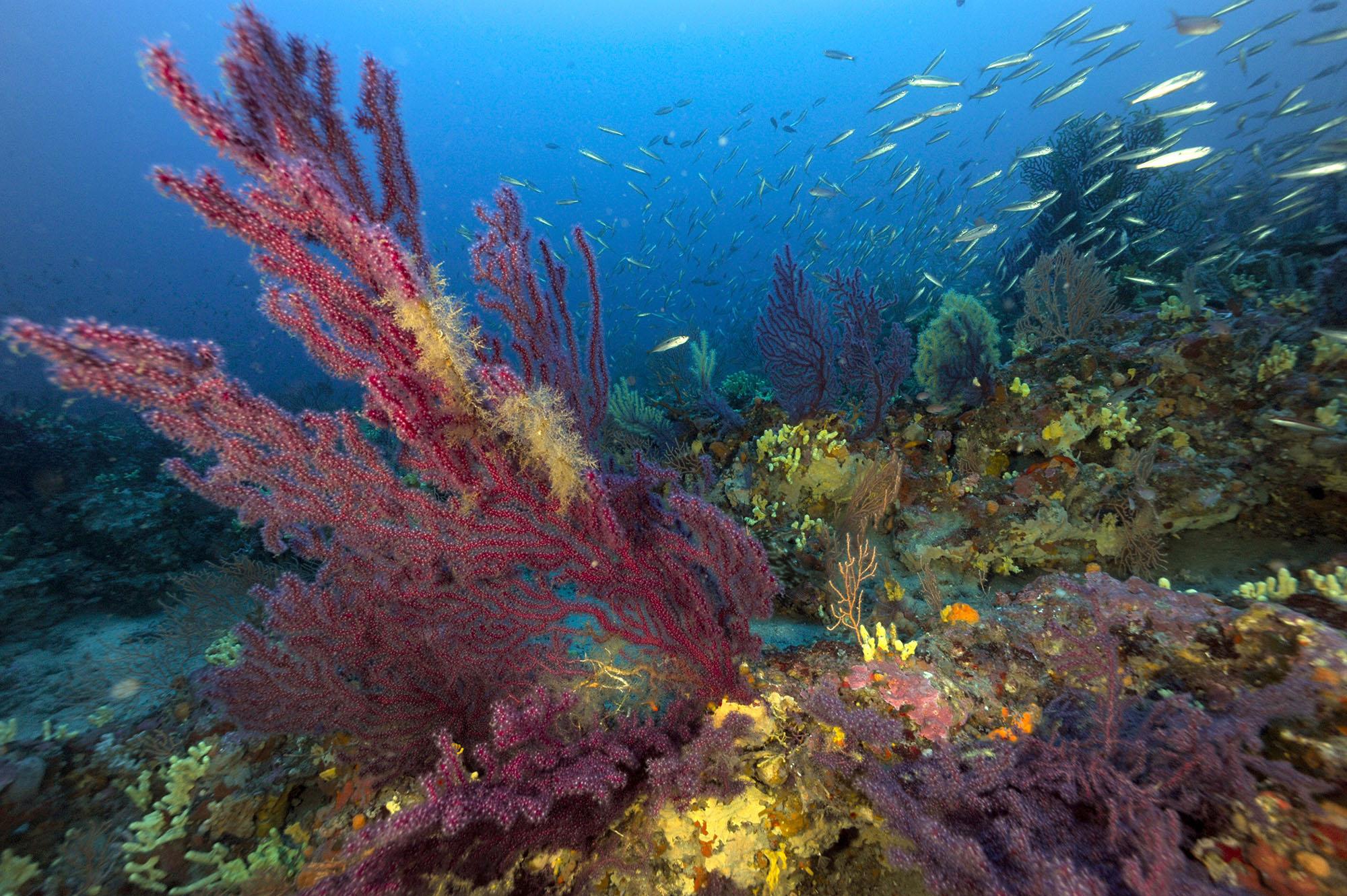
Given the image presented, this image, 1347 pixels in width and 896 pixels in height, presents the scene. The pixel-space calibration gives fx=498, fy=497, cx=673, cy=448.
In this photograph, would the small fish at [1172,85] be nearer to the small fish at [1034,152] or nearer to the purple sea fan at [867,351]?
the small fish at [1034,152]

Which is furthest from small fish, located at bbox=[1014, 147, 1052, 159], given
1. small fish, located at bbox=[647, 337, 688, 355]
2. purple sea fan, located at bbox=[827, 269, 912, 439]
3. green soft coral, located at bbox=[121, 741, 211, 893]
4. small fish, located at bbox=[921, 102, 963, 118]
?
green soft coral, located at bbox=[121, 741, 211, 893]

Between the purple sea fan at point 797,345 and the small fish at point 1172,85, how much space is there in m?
4.99

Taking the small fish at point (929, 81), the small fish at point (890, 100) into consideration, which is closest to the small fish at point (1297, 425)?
the small fish at point (929, 81)

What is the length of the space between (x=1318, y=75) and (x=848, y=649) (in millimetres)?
19197

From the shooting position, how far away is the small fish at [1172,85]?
20.4 ft

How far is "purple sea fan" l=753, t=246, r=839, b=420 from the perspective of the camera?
6.68 m

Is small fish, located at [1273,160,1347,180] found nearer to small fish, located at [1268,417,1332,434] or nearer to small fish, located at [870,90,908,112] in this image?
small fish, located at [1268,417,1332,434]

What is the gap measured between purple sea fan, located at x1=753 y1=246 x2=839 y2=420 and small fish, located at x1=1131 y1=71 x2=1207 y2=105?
499 centimetres

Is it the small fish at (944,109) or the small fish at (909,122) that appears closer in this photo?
the small fish at (944,109)

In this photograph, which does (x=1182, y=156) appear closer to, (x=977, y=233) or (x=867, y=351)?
(x=977, y=233)

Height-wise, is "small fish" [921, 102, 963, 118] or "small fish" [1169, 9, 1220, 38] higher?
"small fish" [921, 102, 963, 118]

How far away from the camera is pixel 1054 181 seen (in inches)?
518

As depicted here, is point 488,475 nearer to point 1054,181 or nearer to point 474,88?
point 1054,181

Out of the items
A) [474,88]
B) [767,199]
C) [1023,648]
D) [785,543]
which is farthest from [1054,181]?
[474,88]
